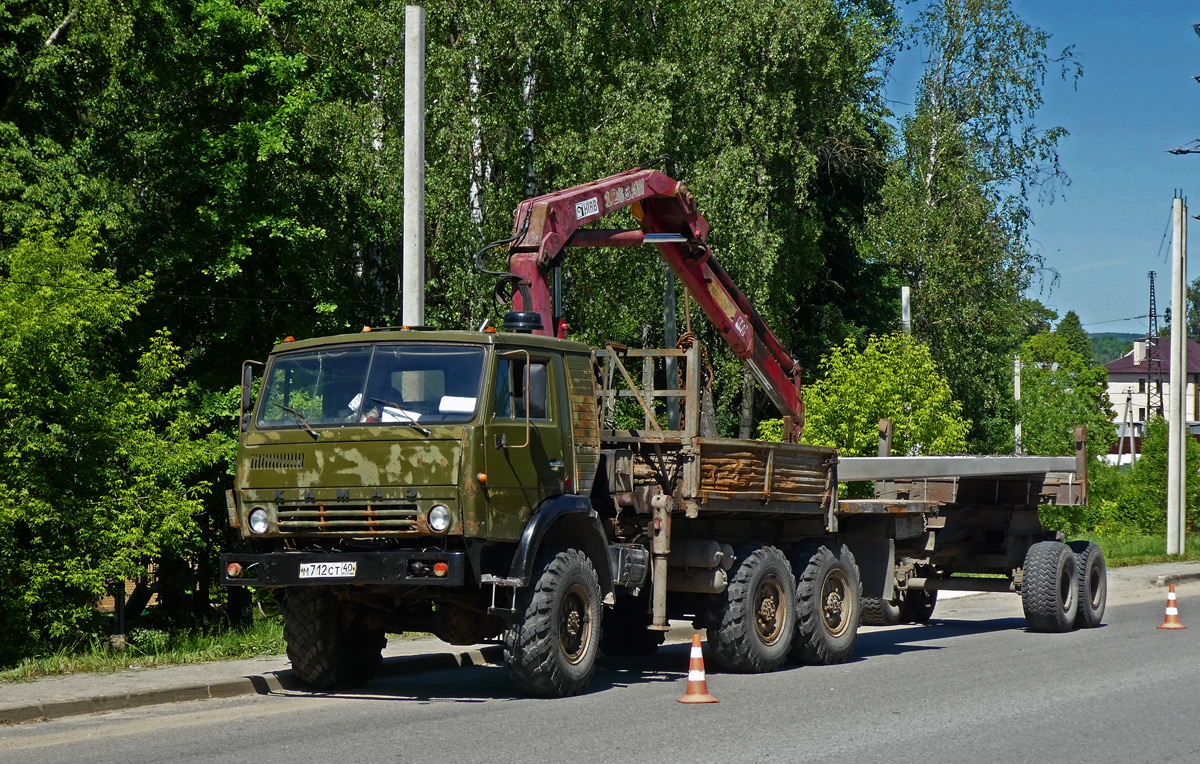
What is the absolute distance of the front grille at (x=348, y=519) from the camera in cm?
1058

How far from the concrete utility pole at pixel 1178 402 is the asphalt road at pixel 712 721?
70.8 ft

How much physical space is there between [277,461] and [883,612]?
10.6 m

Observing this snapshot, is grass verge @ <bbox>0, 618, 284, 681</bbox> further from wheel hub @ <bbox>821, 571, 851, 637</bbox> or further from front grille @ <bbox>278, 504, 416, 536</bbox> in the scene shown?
wheel hub @ <bbox>821, 571, 851, 637</bbox>

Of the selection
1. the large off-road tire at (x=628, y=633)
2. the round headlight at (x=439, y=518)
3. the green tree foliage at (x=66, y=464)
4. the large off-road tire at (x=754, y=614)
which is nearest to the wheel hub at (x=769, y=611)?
the large off-road tire at (x=754, y=614)

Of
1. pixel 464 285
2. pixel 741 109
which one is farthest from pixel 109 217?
pixel 741 109

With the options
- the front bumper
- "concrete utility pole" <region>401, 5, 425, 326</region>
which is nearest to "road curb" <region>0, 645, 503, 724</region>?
the front bumper

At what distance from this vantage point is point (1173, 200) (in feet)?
115

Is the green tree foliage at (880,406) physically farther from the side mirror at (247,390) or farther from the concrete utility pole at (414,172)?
the side mirror at (247,390)

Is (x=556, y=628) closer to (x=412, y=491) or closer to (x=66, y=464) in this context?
(x=412, y=491)

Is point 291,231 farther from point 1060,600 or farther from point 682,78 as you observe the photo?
point 1060,600

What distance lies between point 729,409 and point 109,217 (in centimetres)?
2074

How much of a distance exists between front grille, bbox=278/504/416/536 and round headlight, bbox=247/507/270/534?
16 cm

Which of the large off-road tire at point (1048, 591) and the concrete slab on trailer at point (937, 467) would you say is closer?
the concrete slab on trailer at point (937, 467)

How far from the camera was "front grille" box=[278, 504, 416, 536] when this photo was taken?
10.6m
